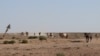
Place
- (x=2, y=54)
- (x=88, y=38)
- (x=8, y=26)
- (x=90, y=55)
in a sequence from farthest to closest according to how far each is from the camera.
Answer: (x=8, y=26) < (x=88, y=38) < (x=2, y=54) < (x=90, y=55)

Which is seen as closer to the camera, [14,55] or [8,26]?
[14,55]

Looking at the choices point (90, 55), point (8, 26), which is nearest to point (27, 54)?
point (90, 55)

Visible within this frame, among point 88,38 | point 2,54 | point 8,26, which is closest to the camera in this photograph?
point 2,54

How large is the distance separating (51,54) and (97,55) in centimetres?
441

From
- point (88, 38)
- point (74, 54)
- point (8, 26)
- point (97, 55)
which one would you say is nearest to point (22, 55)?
point (74, 54)

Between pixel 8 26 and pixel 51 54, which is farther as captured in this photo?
pixel 8 26

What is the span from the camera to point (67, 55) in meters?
30.7

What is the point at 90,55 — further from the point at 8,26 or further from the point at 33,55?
the point at 8,26

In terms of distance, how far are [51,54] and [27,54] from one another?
7.75ft

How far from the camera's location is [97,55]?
1200 inches

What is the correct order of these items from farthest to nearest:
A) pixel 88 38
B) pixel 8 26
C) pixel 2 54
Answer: pixel 8 26 → pixel 88 38 → pixel 2 54

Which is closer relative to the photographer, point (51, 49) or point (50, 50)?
point (50, 50)

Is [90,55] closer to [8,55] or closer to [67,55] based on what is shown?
[67,55]

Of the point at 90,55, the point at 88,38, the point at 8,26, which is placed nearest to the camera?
the point at 90,55
